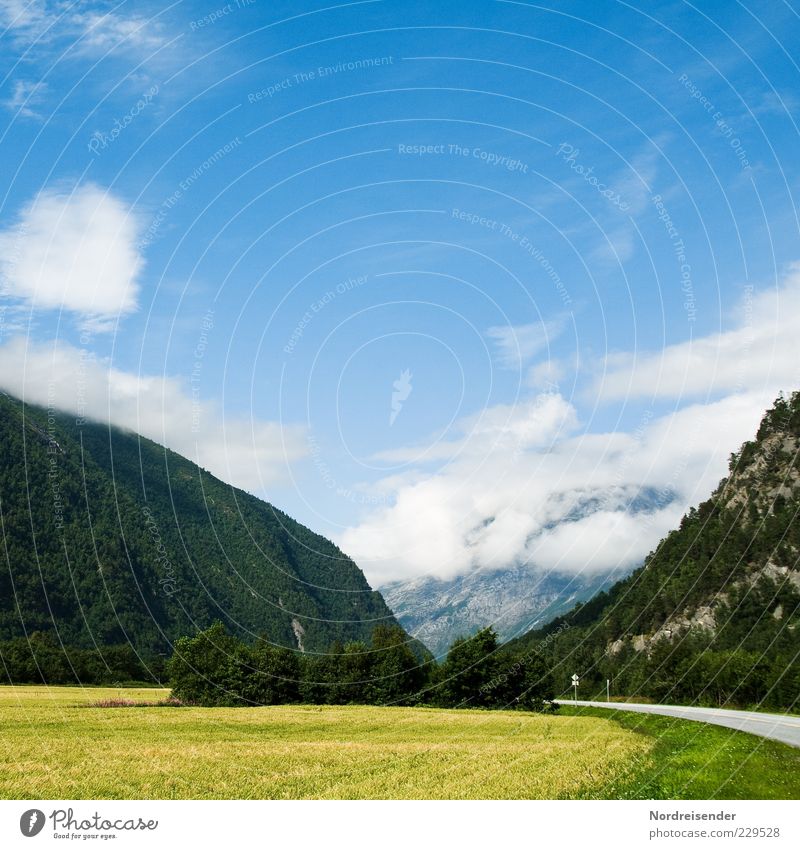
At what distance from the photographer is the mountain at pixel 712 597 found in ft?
278

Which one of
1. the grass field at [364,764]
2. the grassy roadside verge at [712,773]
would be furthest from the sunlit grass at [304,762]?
the grassy roadside verge at [712,773]

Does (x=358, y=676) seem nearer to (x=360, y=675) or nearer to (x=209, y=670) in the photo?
(x=360, y=675)

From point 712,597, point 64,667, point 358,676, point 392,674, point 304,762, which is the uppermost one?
point 712,597

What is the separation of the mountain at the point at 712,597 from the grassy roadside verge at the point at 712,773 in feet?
165

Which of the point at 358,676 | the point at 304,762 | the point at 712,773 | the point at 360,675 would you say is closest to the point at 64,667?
the point at 360,675

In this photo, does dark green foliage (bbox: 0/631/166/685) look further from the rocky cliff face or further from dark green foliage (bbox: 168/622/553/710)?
the rocky cliff face

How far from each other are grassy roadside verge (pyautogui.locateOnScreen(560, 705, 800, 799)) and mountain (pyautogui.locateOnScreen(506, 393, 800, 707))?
50425mm

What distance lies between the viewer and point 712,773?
15891mm

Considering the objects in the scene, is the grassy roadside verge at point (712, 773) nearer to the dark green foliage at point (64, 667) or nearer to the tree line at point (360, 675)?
the tree line at point (360, 675)

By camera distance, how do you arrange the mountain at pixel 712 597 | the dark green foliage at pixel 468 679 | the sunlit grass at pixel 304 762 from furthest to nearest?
the mountain at pixel 712 597 < the dark green foliage at pixel 468 679 < the sunlit grass at pixel 304 762

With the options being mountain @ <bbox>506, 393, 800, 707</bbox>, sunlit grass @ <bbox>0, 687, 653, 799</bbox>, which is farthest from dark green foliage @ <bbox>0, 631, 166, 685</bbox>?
sunlit grass @ <bbox>0, 687, 653, 799</bbox>

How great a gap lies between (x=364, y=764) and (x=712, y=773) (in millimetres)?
7066

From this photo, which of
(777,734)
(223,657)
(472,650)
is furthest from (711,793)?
(223,657)
